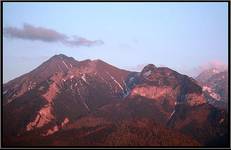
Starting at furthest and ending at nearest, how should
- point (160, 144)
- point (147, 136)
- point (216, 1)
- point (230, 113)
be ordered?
point (147, 136)
point (160, 144)
point (230, 113)
point (216, 1)

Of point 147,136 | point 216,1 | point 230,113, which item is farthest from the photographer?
point 147,136

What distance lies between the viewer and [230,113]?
8406 centimetres

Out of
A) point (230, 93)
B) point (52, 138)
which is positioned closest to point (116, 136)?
point (52, 138)

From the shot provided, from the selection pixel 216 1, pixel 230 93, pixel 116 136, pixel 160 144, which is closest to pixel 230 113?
pixel 230 93

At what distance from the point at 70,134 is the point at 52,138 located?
29.6ft

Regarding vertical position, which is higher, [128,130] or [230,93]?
[230,93]

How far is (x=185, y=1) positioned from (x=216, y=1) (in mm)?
5529

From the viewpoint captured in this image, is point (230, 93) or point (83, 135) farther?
point (83, 135)

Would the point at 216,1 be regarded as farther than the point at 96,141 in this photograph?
No

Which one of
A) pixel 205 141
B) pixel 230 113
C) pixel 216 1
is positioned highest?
pixel 216 1

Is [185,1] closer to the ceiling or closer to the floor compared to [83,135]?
closer to the ceiling

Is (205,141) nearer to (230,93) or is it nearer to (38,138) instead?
(38,138)

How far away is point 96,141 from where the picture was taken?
178500 mm

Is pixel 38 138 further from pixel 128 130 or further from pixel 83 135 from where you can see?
pixel 128 130
